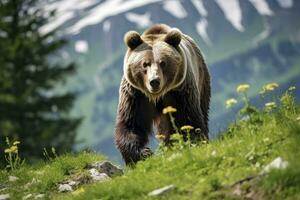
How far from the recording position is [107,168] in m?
10.1

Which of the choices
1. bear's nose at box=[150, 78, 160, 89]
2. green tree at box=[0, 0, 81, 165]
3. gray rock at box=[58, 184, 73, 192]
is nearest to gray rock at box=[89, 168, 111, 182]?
gray rock at box=[58, 184, 73, 192]

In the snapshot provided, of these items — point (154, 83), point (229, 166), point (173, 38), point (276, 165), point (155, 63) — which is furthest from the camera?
point (173, 38)

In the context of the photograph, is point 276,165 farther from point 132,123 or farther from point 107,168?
point 132,123

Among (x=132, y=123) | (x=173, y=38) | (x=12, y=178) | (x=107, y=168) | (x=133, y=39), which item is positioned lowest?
(x=107, y=168)

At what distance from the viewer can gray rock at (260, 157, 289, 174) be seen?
5840 millimetres

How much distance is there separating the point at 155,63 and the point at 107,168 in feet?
5.68

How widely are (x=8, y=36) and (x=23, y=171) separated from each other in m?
32.8

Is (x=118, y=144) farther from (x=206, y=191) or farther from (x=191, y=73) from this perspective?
(x=206, y=191)

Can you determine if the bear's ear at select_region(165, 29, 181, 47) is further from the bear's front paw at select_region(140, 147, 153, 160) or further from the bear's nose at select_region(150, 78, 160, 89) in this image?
the bear's front paw at select_region(140, 147, 153, 160)

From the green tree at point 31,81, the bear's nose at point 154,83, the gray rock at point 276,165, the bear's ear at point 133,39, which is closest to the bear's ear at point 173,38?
the bear's ear at point 133,39

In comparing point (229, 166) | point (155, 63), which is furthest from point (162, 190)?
point (155, 63)

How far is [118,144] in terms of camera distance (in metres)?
10.3

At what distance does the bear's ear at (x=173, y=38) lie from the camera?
1077 cm

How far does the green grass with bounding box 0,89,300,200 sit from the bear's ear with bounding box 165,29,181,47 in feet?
9.99
